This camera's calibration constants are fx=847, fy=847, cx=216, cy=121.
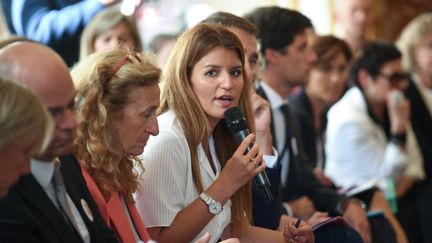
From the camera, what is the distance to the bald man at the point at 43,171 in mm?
1864

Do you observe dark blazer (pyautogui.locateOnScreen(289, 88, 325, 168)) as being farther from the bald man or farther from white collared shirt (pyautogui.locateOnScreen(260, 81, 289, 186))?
the bald man

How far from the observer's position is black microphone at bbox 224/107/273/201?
8.70 ft

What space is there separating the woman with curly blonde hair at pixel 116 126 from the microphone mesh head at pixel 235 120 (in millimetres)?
318

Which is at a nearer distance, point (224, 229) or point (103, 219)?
point (103, 219)

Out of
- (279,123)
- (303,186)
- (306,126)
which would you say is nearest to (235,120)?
(279,123)

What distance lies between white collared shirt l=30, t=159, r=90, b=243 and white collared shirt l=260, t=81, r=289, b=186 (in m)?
1.76

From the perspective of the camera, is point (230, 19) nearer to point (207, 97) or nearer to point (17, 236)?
point (207, 97)

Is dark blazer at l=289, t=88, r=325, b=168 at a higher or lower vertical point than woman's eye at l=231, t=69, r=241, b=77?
lower

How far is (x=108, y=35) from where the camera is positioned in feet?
13.2

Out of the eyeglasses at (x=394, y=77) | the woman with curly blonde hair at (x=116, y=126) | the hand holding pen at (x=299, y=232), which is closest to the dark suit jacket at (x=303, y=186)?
the hand holding pen at (x=299, y=232)

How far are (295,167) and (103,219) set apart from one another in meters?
1.80

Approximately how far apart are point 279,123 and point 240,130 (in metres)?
1.13

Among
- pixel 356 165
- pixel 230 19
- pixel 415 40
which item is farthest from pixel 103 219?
pixel 415 40

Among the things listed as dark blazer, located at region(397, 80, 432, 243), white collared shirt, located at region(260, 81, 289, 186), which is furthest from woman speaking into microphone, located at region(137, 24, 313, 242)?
dark blazer, located at region(397, 80, 432, 243)
